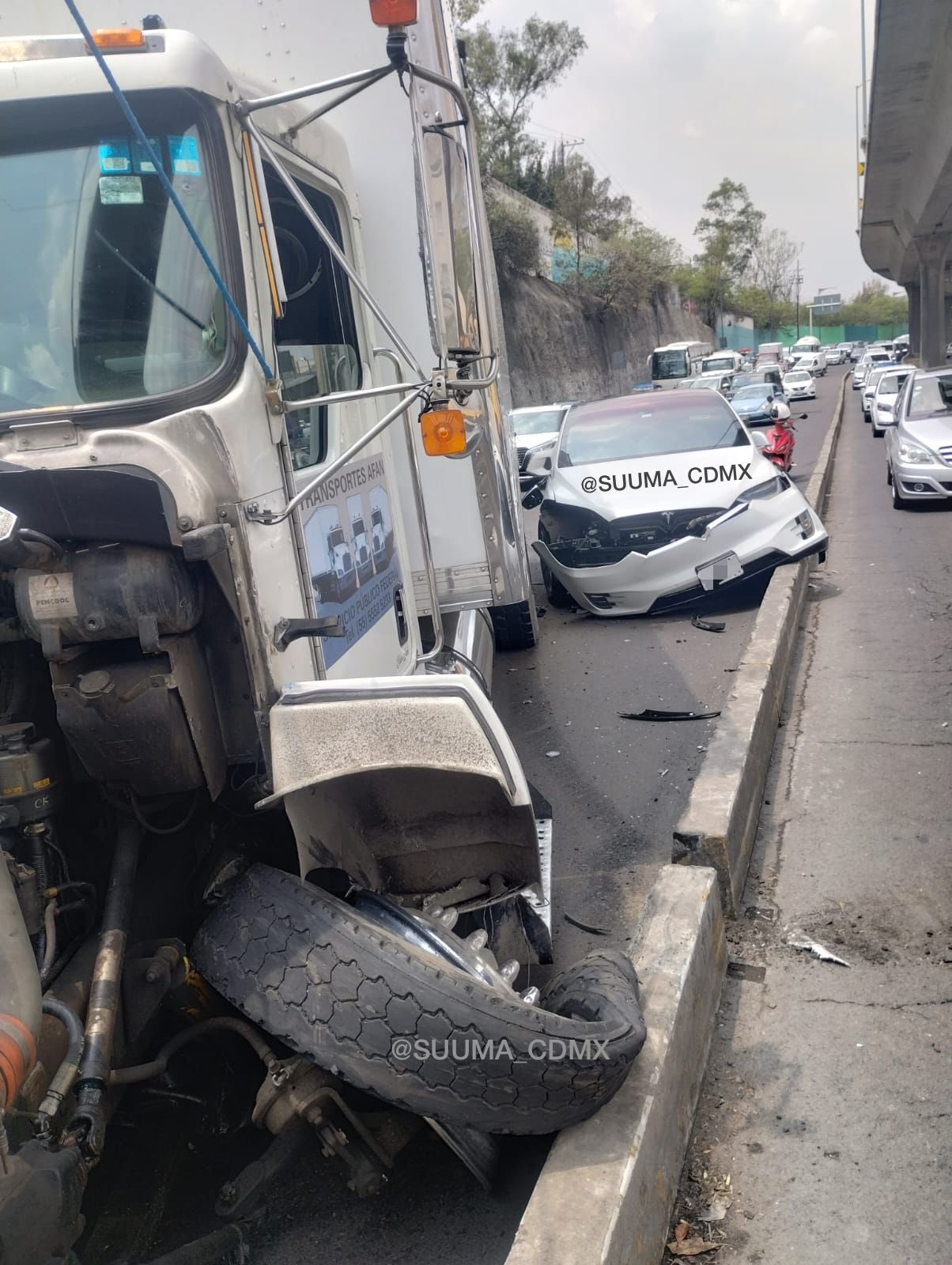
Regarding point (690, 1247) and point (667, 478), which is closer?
point (690, 1247)

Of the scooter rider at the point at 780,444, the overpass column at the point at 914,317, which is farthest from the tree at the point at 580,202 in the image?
the scooter rider at the point at 780,444

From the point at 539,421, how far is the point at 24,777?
19.5 m

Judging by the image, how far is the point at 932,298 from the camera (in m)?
41.5

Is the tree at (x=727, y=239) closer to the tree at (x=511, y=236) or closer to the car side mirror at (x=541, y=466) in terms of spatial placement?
the tree at (x=511, y=236)

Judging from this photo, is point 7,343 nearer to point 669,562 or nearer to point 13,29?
point 13,29

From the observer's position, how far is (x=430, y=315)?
9.50 feet

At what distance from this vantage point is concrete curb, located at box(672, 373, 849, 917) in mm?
3920

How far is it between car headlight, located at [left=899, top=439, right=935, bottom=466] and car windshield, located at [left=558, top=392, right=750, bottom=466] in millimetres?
4051

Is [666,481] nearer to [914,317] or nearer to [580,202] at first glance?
[580,202]

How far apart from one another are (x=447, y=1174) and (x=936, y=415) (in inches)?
533

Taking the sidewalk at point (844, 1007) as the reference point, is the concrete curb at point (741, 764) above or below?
above

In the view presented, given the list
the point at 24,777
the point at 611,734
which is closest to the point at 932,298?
the point at 611,734

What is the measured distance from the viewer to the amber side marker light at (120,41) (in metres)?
2.66

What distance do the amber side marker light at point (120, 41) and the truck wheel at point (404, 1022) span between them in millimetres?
2147
